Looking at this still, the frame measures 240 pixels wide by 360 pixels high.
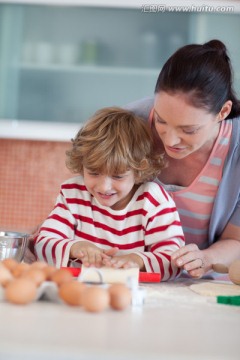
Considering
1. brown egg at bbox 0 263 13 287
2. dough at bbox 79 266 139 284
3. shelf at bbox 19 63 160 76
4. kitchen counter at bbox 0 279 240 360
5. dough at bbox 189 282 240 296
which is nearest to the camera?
kitchen counter at bbox 0 279 240 360

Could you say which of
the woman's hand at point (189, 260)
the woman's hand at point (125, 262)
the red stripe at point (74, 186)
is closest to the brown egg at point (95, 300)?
the woman's hand at point (125, 262)

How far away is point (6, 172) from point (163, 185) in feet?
7.60

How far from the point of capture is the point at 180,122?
1600mm

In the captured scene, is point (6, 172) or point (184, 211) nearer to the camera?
point (184, 211)

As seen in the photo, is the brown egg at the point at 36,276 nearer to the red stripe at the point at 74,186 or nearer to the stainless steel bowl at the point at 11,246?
the stainless steel bowl at the point at 11,246

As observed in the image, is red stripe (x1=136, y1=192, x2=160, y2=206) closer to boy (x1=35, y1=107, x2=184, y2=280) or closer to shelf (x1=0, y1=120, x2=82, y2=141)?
boy (x1=35, y1=107, x2=184, y2=280)

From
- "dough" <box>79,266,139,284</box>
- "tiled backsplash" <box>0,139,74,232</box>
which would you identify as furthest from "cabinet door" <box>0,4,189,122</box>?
"dough" <box>79,266,139,284</box>

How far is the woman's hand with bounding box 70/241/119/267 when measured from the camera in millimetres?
1466

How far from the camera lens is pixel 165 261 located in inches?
61.5

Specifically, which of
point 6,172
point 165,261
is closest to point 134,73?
point 6,172

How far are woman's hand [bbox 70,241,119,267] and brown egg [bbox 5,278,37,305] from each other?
379 millimetres

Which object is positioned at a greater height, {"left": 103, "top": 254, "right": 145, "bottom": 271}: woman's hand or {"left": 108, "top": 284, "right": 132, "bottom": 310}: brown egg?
{"left": 108, "top": 284, "right": 132, "bottom": 310}: brown egg

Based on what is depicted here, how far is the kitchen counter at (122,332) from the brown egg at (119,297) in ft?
0.04

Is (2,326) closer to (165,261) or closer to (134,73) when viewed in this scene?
(165,261)
